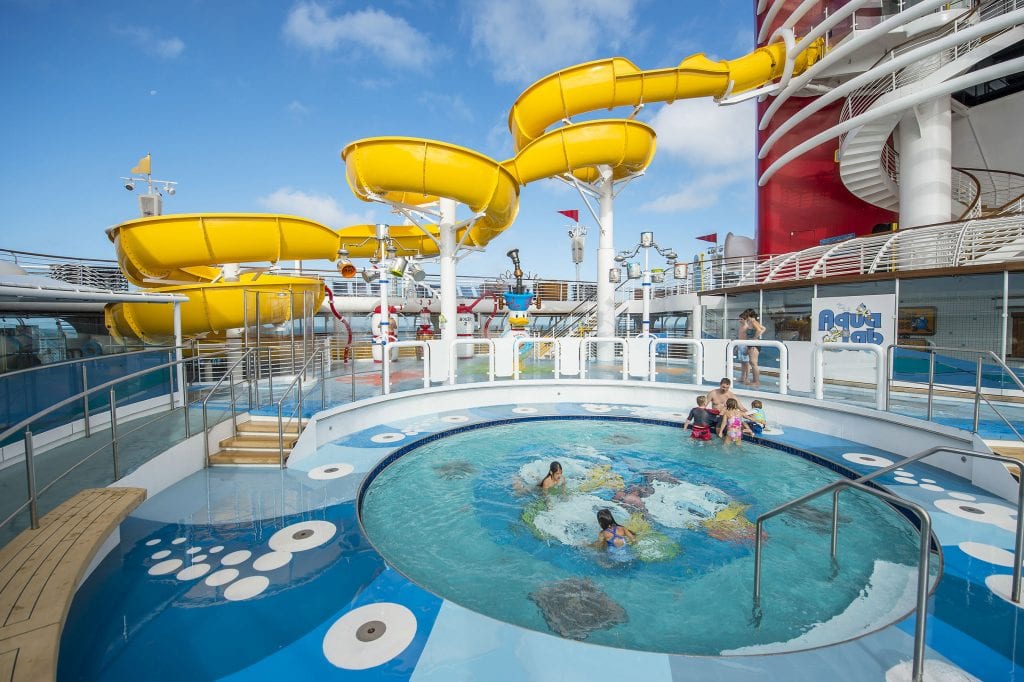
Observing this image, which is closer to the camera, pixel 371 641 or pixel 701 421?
pixel 371 641

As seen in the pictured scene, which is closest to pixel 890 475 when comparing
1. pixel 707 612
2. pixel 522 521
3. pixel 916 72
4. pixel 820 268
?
pixel 707 612

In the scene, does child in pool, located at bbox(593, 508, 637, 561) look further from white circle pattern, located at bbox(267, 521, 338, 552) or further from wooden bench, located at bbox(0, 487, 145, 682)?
wooden bench, located at bbox(0, 487, 145, 682)

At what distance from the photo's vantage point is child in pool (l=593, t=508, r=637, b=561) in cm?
363

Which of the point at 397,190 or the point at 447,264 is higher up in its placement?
the point at 397,190

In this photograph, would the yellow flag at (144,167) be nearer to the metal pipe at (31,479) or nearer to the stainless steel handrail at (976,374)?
the metal pipe at (31,479)

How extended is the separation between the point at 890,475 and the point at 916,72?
1428cm

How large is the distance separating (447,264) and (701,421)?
21.9ft

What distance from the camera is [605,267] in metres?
13.3

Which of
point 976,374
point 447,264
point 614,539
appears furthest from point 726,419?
point 447,264

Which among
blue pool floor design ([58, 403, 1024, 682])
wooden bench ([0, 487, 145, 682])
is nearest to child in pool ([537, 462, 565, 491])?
blue pool floor design ([58, 403, 1024, 682])

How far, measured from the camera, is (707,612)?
2875 millimetres

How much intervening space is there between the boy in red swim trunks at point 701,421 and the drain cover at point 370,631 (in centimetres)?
585

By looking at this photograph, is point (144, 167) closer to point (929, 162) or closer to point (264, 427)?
point (264, 427)

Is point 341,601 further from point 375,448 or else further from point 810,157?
point 810,157
